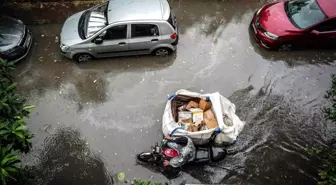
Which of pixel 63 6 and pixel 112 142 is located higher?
pixel 63 6

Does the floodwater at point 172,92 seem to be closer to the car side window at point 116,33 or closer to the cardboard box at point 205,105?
the car side window at point 116,33

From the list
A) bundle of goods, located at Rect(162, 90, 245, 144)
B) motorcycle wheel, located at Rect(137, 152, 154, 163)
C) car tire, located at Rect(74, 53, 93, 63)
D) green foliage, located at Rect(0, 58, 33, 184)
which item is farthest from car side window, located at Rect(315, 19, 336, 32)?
green foliage, located at Rect(0, 58, 33, 184)

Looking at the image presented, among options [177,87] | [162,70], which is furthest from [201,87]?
[162,70]

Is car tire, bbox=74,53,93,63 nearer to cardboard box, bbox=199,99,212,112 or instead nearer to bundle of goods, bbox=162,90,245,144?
bundle of goods, bbox=162,90,245,144

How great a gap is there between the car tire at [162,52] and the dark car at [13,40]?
4449 mm

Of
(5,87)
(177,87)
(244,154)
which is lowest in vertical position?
(244,154)

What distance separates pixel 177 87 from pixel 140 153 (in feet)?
8.65

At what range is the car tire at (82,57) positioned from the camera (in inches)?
401

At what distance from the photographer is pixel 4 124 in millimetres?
5570

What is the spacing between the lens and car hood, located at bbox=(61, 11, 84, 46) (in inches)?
388

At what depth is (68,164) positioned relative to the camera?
332 inches

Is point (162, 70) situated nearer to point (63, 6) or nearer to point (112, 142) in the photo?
point (112, 142)

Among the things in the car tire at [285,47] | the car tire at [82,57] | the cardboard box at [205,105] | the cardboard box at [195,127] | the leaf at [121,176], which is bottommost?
the leaf at [121,176]

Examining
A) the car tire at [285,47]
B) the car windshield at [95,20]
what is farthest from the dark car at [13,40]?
the car tire at [285,47]
